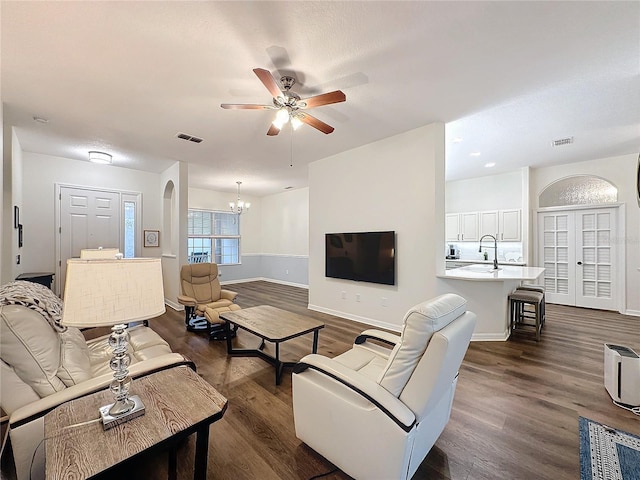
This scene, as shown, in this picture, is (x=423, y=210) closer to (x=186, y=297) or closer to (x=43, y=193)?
(x=186, y=297)

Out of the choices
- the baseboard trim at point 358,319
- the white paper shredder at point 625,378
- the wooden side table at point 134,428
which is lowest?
the baseboard trim at point 358,319

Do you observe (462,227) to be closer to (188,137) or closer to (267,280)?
(267,280)

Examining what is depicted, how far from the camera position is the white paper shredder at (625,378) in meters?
2.21

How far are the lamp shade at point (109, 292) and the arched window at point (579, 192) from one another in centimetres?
732

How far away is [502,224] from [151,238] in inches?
308

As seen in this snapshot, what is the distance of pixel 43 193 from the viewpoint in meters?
4.86

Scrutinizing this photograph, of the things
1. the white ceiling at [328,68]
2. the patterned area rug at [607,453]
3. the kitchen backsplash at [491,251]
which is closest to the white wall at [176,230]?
the white ceiling at [328,68]

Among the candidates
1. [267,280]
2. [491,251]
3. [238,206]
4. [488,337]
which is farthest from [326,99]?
[267,280]

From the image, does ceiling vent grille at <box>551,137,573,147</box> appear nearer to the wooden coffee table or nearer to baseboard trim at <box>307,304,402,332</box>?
baseboard trim at <box>307,304,402,332</box>

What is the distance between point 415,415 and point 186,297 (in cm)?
365

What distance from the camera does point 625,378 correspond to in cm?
225

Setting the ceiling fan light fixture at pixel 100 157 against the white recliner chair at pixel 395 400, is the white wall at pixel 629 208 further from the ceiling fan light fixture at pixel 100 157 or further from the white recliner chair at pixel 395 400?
the ceiling fan light fixture at pixel 100 157

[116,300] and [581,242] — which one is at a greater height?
[581,242]

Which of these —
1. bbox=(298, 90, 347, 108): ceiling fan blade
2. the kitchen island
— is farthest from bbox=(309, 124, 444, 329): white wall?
bbox=(298, 90, 347, 108): ceiling fan blade
